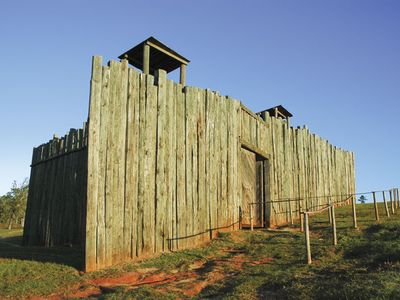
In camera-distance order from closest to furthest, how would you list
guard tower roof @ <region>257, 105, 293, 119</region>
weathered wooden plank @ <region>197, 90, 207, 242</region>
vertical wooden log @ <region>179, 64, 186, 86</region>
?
weathered wooden plank @ <region>197, 90, 207, 242</region> → vertical wooden log @ <region>179, 64, 186, 86</region> → guard tower roof @ <region>257, 105, 293, 119</region>

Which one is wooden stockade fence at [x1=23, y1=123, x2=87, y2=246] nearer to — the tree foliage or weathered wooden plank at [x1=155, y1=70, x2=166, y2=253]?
weathered wooden plank at [x1=155, y1=70, x2=166, y2=253]

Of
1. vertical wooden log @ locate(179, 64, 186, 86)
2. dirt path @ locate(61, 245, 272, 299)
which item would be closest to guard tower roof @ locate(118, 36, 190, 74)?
vertical wooden log @ locate(179, 64, 186, 86)

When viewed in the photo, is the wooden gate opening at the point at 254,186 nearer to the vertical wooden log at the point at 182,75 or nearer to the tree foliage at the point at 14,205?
the vertical wooden log at the point at 182,75

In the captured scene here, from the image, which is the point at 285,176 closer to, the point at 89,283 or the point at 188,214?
the point at 188,214

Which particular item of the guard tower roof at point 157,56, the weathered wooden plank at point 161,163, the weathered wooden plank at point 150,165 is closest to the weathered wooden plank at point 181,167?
the weathered wooden plank at point 161,163

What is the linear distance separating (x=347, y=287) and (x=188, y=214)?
5.85 m

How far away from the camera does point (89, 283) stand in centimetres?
759

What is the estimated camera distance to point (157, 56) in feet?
43.2

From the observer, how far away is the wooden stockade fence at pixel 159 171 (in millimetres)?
8992

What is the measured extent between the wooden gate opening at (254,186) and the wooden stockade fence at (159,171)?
39mm

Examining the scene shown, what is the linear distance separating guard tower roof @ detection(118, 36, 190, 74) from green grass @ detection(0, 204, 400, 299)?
612 cm

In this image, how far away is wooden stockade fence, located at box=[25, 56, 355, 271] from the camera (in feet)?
29.5

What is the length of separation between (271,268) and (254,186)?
22.8ft

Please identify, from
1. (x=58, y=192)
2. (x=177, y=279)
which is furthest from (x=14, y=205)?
(x=177, y=279)
